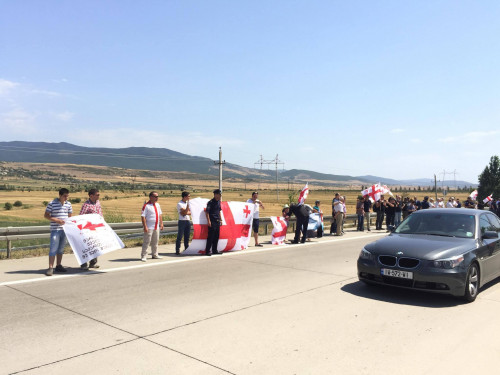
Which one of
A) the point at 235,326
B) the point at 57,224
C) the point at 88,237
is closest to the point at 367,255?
the point at 235,326

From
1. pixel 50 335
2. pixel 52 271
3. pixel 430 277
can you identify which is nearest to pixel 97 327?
pixel 50 335

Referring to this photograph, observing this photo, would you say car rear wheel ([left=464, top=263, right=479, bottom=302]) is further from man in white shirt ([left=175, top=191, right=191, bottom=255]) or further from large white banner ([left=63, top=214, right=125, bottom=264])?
man in white shirt ([left=175, top=191, right=191, bottom=255])

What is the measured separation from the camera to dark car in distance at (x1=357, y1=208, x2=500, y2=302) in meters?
6.86

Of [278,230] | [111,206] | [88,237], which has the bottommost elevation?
[111,206]

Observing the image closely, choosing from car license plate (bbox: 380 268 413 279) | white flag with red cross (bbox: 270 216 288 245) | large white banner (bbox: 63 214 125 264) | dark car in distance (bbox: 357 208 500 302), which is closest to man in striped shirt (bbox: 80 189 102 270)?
large white banner (bbox: 63 214 125 264)

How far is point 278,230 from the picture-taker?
15125 mm

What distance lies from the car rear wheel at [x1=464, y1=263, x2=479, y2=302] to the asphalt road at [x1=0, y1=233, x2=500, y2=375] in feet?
0.48

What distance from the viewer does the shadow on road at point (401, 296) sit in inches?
281

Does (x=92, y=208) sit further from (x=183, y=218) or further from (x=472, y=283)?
(x=472, y=283)

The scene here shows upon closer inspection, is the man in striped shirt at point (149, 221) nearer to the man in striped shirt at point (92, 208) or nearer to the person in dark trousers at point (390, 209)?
the man in striped shirt at point (92, 208)

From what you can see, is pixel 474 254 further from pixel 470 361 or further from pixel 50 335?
pixel 50 335

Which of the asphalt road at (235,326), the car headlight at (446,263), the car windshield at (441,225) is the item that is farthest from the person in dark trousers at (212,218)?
the car headlight at (446,263)

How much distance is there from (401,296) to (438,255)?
3.63ft

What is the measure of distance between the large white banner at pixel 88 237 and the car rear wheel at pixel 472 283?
7.33 metres
